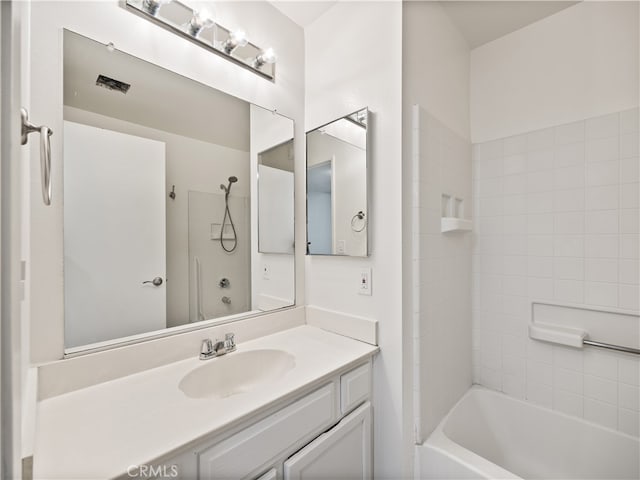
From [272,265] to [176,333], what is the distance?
574 millimetres

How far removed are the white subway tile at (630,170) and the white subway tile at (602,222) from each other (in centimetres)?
16

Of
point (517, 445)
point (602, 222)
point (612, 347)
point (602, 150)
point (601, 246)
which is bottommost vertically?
point (517, 445)

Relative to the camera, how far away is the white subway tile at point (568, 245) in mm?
1561

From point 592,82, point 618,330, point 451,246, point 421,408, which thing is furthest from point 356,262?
point 592,82

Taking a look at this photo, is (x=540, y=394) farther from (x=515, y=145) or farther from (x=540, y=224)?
(x=515, y=145)

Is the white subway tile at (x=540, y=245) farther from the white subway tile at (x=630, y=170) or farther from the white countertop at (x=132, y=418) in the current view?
the white countertop at (x=132, y=418)

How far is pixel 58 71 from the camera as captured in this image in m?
0.95

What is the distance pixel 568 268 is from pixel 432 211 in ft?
2.79

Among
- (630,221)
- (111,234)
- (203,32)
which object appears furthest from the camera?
(630,221)

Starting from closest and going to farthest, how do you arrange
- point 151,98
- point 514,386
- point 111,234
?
point 111,234, point 151,98, point 514,386

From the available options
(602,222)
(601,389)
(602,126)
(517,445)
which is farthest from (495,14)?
(517,445)

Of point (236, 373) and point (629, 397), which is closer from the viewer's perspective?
point (236, 373)

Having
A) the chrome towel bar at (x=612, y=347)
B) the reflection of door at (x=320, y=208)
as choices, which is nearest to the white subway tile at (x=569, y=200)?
the chrome towel bar at (x=612, y=347)

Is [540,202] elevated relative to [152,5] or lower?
lower
